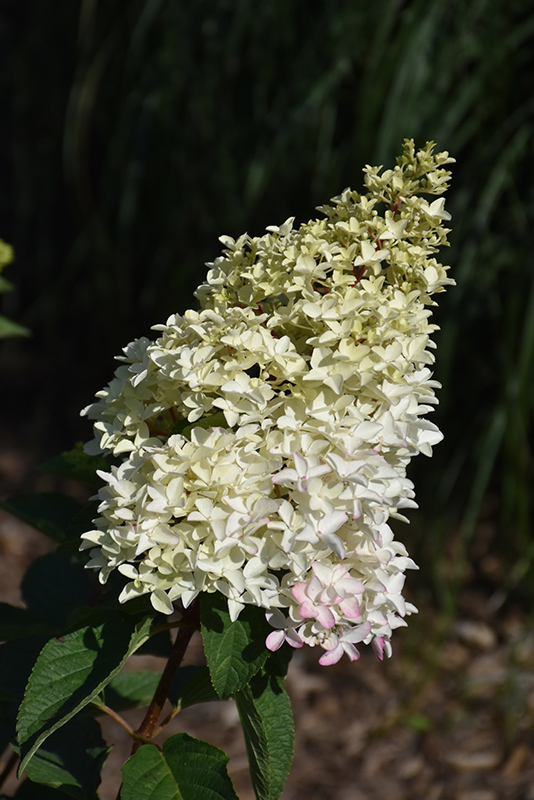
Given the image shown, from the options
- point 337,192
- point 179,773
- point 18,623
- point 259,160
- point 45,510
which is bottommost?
point 179,773

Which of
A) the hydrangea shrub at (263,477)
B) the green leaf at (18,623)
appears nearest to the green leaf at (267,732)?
the hydrangea shrub at (263,477)

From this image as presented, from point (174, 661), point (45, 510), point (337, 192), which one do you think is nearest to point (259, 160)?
point (337, 192)

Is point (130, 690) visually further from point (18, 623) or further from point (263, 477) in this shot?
point (263, 477)

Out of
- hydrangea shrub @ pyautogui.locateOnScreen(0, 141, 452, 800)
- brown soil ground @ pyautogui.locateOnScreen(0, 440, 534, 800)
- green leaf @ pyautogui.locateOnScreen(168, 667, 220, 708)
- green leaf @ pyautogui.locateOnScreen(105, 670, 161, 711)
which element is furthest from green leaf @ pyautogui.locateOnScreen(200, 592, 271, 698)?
brown soil ground @ pyautogui.locateOnScreen(0, 440, 534, 800)

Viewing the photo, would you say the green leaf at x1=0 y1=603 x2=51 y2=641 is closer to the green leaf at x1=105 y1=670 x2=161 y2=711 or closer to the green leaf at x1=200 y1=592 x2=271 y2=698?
the green leaf at x1=105 y1=670 x2=161 y2=711

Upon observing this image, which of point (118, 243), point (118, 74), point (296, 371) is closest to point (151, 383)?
point (296, 371)

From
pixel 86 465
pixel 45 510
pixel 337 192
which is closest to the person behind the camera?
pixel 86 465
